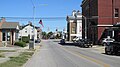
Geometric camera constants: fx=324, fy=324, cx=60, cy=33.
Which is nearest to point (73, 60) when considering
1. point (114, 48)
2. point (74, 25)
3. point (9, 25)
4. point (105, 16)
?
point (114, 48)

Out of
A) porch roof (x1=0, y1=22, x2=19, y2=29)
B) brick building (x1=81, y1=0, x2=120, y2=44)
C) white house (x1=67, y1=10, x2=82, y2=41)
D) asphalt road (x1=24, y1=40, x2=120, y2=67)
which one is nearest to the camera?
asphalt road (x1=24, y1=40, x2=120, y2=67)

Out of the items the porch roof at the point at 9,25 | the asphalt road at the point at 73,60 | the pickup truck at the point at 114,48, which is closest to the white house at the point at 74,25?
the porch roof at the point at 9,25

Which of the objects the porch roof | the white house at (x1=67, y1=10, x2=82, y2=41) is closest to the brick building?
the porch roof

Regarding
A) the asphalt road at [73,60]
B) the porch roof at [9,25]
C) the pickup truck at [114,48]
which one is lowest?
the asphalt road at [73,60]

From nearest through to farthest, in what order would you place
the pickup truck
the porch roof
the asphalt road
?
the asphalt road, the pickup truck, the porch roof

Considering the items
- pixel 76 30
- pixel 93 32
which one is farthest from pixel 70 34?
pixel 93 32

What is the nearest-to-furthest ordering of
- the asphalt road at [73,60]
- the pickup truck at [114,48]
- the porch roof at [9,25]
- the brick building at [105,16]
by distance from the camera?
the asphalt road at [73,60] < the pickup truck at [114,48] < the porch roof at [9,25] < the brick building at [105,16]

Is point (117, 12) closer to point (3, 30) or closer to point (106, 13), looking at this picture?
point (106, 13)

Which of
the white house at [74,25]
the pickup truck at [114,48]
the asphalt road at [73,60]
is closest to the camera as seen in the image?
the asphalt road at [73,60]

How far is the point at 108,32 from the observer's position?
228 ft

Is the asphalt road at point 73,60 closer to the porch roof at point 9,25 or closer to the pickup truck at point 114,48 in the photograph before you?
the pickup truck at point 114,48

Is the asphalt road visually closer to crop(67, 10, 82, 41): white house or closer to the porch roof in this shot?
the porch roof

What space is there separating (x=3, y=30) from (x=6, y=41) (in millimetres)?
2522

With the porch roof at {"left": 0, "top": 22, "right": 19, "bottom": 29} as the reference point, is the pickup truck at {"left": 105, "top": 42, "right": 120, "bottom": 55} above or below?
below
